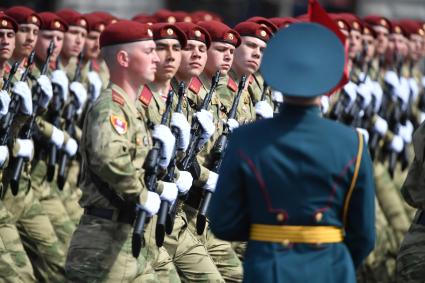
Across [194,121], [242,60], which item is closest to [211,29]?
[242,60]

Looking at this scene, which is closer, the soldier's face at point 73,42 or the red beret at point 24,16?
the red beret at point 24,16

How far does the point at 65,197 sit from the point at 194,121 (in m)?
2.29

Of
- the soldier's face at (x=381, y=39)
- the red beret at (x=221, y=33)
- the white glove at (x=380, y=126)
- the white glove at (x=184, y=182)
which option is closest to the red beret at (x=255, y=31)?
the red beret at (x=221, y=33)

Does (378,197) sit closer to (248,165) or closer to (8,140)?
(8,140)

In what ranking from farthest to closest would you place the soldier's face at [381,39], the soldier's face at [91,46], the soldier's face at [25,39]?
the soldier's face at [381,39]
the soldier's face at [91,46]
the soldier's face at [25,39]

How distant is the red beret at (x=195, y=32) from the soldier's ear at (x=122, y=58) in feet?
6.17

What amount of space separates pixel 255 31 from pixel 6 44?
6.57ft

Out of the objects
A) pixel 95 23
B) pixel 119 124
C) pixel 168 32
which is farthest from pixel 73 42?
pixel 119 124

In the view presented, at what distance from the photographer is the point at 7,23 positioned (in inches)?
446

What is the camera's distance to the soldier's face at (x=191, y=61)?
36.7 ft

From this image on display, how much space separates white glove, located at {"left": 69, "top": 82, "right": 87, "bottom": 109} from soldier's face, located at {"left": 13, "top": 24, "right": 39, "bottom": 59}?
0.84 m

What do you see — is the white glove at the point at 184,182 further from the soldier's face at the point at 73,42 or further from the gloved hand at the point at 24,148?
the soldier's face at the point at 73,42

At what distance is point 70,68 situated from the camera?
13.6 m

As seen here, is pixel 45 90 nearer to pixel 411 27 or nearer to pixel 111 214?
pixel 111 214
